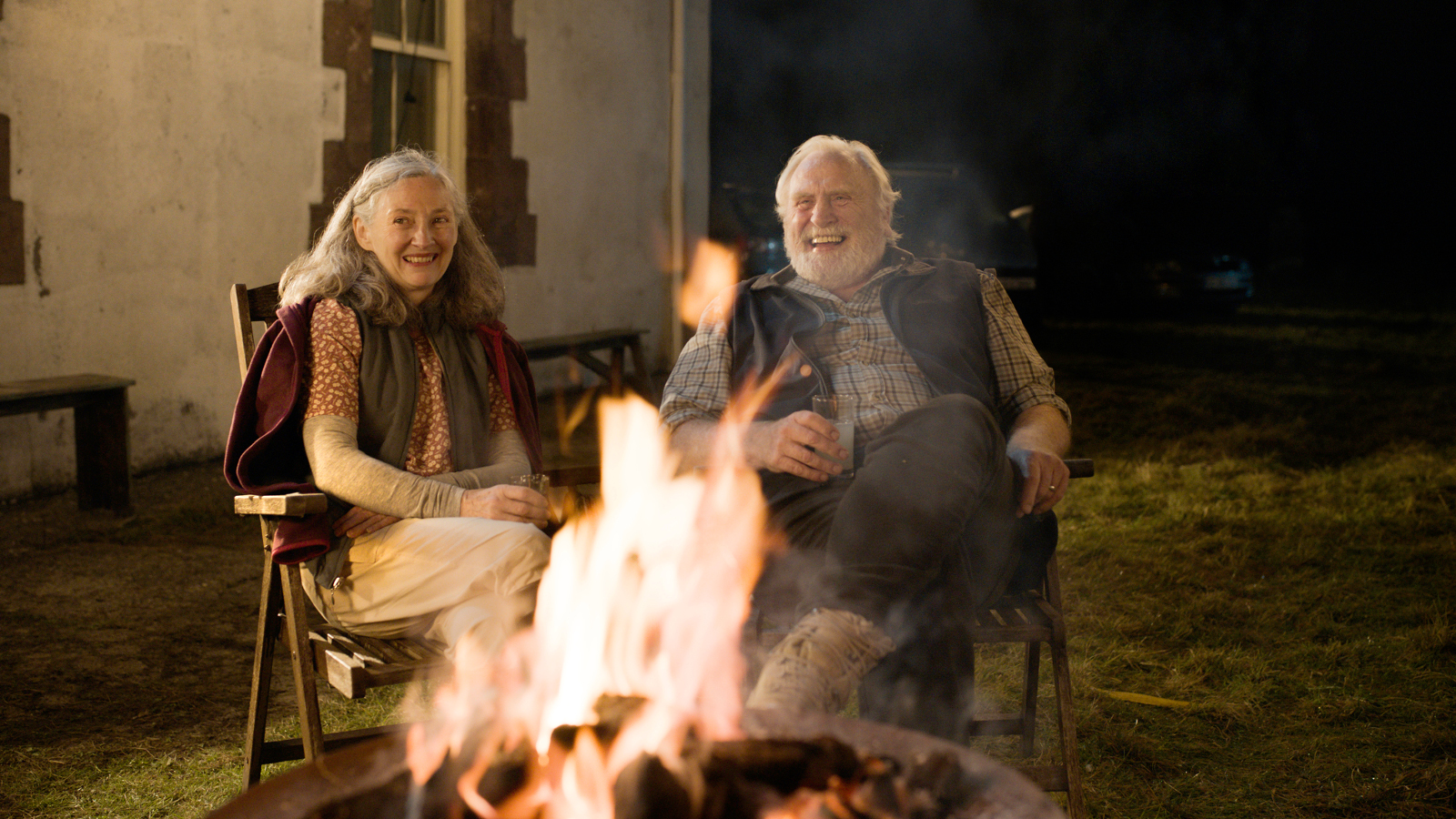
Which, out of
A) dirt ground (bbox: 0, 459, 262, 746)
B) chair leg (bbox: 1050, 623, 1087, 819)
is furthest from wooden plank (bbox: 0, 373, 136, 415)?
chair leg (bbox: 1050, 623, 1087, 819)

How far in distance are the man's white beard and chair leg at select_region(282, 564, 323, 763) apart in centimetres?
154

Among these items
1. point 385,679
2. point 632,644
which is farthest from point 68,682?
point 632,644

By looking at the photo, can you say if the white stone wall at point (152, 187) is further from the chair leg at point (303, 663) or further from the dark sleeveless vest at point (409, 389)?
the chair leg at point (303, 663)

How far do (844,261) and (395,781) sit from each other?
2.11 meters

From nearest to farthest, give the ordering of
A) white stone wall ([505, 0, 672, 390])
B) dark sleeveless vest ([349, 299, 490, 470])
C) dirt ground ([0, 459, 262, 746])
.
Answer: dark sleeveless vest ([349, 299, 490, 470]), dirt ground ([0, 459, 262, 746]), white stone wall ([505, 0, 672, 390])

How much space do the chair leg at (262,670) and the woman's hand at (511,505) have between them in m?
0.45

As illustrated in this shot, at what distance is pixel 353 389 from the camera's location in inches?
102

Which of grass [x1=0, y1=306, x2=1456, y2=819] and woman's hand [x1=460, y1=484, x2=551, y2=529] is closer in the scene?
woman's hand [x1=460, y1=484, x2=551, y2=529]

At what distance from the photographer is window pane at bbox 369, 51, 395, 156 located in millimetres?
7047

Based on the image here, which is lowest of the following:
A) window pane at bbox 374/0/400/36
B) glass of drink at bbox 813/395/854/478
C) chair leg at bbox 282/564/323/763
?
chair leg at bbox 282/564/323/763

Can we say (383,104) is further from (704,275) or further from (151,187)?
(704,275)

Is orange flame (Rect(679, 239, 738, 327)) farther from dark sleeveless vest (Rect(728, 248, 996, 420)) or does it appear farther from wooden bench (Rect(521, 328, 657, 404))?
dark sleeveless vest (Rect(728, 248, 996, 420))

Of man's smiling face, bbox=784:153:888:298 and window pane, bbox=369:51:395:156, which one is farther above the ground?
window pane, bbox=369:51:395:156

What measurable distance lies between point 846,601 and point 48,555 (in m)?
3.82
